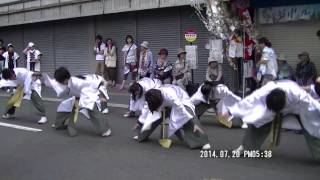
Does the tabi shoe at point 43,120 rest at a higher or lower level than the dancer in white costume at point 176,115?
lower

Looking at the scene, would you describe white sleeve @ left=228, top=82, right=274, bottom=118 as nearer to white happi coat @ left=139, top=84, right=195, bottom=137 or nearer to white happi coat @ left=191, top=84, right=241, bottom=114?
white happi coat @ left=139, top=84, right=195, bottom=137

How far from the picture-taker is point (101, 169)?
26.5 ft

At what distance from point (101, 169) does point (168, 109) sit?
181 centimetres

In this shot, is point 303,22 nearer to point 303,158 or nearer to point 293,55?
point 293,55

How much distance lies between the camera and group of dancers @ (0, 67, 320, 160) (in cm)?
786

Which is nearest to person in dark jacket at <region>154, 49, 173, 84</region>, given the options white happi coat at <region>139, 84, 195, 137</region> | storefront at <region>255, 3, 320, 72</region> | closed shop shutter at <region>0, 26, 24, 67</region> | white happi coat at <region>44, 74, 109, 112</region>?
storefront at <region>255, 3, 320, 72</region>

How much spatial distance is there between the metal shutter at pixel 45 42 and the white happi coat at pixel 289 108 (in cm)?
1719

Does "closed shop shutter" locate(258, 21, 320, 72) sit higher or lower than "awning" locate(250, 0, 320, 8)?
lower

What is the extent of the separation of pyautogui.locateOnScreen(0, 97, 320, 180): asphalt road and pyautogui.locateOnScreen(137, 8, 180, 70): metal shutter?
7.46 meters

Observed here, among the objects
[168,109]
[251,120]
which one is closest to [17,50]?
[168,109]

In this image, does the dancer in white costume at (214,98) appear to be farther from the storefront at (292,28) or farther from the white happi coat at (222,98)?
the storefront at (292,28)

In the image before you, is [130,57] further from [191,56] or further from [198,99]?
[198,99]

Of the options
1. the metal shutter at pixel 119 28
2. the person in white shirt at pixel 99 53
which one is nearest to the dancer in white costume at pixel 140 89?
the person in white shirt at pixel 99 53

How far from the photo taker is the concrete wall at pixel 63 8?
18750 mm
